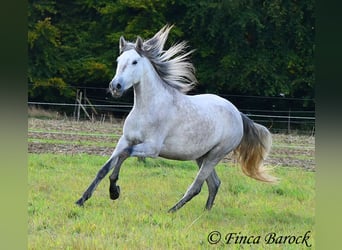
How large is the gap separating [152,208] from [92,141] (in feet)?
1.46

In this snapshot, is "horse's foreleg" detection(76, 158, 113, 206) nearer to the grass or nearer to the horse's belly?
the grass

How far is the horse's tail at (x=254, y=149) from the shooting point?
2.89 meters

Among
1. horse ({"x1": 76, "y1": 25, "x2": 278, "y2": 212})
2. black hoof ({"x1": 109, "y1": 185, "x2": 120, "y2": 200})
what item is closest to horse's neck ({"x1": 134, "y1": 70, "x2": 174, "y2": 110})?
horse ({"x1": 76, "y1": 25, "x2": 278, "y2": 212})

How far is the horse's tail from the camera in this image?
289cm

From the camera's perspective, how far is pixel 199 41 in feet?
9.16

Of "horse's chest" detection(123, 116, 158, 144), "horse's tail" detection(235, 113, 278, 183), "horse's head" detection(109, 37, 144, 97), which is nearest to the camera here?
"horse's head" detection(109, 37, 144, 97)

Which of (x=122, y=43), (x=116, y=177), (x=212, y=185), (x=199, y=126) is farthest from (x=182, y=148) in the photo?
(x=122, y=43)

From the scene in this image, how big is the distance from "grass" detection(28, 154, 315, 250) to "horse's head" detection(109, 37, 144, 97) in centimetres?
39

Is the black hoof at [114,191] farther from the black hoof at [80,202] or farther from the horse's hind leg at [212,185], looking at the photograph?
the horse's hind leg at [212,185]

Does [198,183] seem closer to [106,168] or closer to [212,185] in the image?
[212,185]

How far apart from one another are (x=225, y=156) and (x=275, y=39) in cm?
64

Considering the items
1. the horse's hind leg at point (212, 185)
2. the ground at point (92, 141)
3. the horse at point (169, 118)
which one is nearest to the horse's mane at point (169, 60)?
the horse at point (169, 118)
